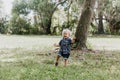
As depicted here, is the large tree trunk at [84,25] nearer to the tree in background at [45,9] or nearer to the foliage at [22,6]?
the tree in background at [45,9]

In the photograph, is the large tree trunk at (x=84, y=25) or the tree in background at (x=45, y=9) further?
the tree in background at (x=45, y=9)

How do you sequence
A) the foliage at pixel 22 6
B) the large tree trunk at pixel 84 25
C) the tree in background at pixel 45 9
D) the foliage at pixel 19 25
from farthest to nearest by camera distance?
the foliage at pixel 22 6
the foliage at pixel 19 25
the tree in background at pixel 45 9
the large tree trunk at pixel 84 25

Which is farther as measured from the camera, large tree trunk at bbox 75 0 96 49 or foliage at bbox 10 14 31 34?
foliage at bbox 10 14 31 34

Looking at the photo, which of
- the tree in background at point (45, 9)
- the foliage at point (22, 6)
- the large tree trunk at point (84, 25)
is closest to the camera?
the large tree trunk at point (84, 25)

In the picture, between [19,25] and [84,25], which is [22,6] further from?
[84,25]

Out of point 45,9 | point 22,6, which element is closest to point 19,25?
point 22,6

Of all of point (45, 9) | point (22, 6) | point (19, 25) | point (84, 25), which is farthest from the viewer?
point (22, 6)

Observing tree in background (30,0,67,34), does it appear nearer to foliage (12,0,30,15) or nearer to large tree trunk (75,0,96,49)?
foliage (12,0,30,15)

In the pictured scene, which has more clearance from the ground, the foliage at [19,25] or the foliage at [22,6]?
the foliage at [22,6]

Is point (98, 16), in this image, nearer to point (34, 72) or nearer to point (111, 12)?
point (111, 12)

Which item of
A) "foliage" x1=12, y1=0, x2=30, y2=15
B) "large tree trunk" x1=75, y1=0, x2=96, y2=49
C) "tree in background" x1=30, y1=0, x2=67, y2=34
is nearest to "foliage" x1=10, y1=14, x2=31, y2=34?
"foliage" x1=12, y1=0, x2=30, y2=15

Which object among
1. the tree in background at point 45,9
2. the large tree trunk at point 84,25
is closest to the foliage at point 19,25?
the tree in background at point 45,9

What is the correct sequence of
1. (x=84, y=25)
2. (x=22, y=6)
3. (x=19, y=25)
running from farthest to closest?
(x=22, y=6), (x=19, y=25), (x=84, y=25)

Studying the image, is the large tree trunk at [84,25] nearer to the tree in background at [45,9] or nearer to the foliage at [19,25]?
the tree in background at [45,9]
